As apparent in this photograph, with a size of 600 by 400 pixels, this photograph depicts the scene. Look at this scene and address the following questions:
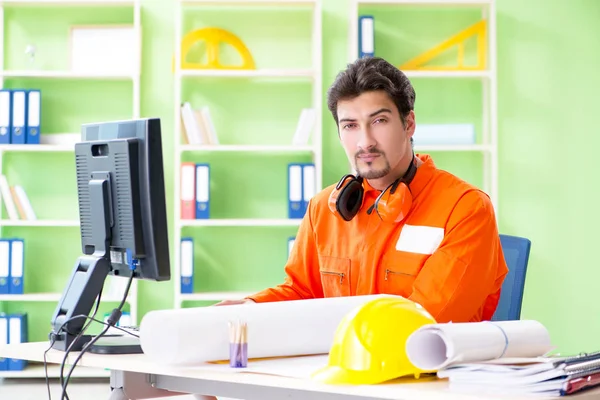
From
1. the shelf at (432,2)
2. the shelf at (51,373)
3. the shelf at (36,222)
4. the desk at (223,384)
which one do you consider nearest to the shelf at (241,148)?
the shelf at (36,222)

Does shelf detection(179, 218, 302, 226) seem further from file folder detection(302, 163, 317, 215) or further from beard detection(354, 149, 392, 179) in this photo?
beard detection(354, 149, 392, 179)

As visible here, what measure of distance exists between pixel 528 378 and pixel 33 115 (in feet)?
12.7

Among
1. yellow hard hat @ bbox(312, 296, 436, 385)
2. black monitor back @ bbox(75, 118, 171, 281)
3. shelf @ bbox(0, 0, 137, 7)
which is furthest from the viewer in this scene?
shelf @ bbox(0, 0, 137, 7)

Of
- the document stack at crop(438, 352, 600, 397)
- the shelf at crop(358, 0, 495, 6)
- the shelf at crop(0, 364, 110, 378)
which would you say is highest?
the shelf at crop(358, 0, 495, 6)

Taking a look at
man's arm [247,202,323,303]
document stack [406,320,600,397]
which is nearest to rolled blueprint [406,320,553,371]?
document stack [406,320,600,397]

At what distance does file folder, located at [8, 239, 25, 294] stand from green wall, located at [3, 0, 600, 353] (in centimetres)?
26

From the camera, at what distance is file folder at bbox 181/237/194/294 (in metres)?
4.42

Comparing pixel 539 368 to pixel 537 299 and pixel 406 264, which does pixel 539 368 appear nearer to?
pixel 406 264

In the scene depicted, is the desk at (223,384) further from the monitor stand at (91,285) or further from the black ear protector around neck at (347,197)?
the black ear protector around neck at (347,197)

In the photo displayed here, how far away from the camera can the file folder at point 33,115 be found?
4.52 meters

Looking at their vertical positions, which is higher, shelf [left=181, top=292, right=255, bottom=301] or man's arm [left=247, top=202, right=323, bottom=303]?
man's arm [left=247, top=202, right=323, bottom=303]

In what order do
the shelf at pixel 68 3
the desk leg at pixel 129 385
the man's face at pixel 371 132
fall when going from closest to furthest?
the desk leg at pixel 129 385
the man's face at pixel 371 132
the shelf at pixel 68 3

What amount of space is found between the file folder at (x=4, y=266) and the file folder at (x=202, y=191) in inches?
40.7

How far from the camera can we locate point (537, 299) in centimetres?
476
